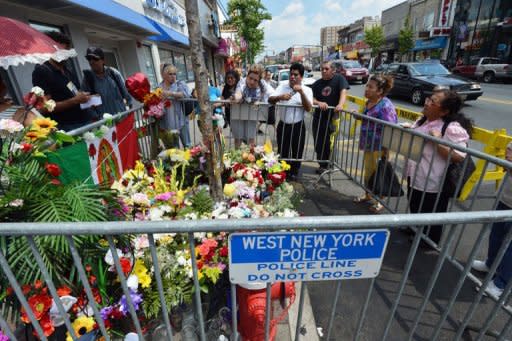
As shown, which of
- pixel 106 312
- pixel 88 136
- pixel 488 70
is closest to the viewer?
pixel 106 312

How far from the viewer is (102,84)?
4.10 metres

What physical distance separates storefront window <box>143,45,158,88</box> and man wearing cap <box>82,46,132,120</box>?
5329 millimetres

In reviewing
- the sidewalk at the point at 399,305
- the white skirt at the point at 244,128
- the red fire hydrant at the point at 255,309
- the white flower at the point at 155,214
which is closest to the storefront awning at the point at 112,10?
the white skirt at the point at 244,128

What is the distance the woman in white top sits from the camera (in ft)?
13.9

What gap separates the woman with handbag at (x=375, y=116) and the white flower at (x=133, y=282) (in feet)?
9.75

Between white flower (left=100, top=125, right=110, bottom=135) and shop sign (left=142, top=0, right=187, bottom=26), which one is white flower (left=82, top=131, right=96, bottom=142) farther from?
shop sign (left=142, top=0, right=187, bottom=26)

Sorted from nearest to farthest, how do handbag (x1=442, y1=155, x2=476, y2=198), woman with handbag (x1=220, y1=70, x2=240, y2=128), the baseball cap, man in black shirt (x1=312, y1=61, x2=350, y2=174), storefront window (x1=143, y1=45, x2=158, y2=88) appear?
handbag (x1=442, y1=155, x2=476, y2=198), the baseball cap, man in black shirt (x1=312, y1=61, x2=350, y2=174), woman with handbag (x1=220, y1=70, x2=240, y2=128), storefront window (x1=143, y1=45, x2=158, y2=88)

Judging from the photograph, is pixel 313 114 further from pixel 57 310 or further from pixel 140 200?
pixel 57 310

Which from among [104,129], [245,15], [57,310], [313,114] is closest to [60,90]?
[104,129]

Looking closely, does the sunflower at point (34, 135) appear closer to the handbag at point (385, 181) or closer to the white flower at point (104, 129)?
the white flower at point (104, 129)

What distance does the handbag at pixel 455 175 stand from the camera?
242 cm

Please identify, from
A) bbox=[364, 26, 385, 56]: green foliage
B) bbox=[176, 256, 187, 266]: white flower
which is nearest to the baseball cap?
bbox=[176, 256, 187, 266]: white flower

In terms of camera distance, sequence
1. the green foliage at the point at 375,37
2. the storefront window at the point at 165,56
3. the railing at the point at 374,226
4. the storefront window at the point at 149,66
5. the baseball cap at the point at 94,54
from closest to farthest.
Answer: the railing at the point at 374,226, the baseball cap at the point at 94,54, the storefront window at the point at 149,66, the storefront window at the point at 165,56, the green foliage at the point at 375,37

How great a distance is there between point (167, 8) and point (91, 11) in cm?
686
